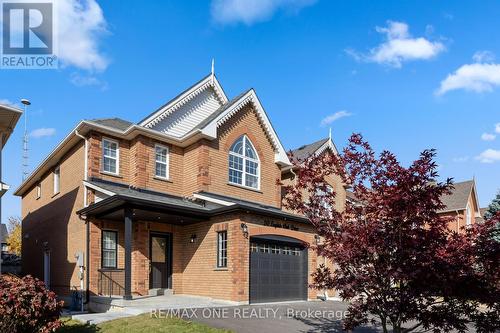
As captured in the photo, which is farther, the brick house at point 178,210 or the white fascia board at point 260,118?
the white fascia board at point 260,118

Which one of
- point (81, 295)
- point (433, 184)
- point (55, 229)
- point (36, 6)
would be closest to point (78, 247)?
point (81, 295)

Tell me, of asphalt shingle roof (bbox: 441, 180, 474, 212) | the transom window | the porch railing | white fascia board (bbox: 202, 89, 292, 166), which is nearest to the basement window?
the porch railing

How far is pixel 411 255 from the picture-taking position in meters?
6.28

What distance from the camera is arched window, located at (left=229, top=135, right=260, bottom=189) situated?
20.5 meters

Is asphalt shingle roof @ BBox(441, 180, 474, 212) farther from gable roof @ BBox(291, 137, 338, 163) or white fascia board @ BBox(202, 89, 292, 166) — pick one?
white fascia board @ BBox(202, 89, 292, 166)

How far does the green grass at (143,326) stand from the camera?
413 inches

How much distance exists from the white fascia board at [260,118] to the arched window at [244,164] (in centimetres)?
131

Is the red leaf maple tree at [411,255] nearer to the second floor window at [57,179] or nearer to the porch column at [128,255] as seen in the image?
the porch column at [128,255]

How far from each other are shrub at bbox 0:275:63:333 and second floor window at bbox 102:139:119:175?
27.6 feet

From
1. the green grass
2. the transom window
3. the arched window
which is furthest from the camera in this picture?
the arched window

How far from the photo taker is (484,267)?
6.69 metres

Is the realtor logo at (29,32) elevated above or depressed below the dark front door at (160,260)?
above

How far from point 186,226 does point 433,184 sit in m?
13.4

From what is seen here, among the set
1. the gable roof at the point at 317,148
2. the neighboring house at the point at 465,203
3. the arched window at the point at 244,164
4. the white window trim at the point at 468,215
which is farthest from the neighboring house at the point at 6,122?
the white window trim at the point at 468,215
